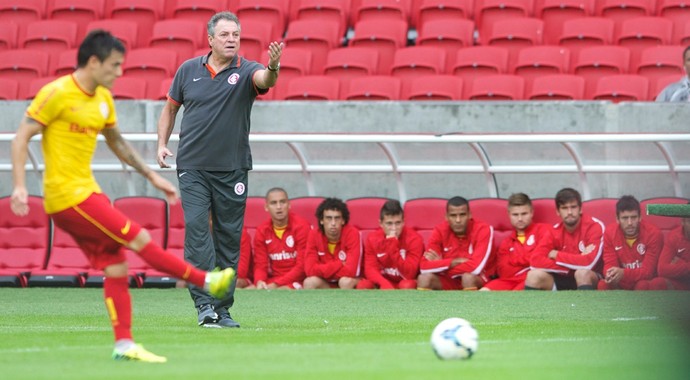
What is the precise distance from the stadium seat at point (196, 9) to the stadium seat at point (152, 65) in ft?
4.46

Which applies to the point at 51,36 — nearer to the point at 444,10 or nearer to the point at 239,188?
the point at 444,10

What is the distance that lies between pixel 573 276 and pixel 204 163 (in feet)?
17.2

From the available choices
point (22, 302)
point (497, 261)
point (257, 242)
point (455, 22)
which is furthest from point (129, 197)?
point (455, 22)

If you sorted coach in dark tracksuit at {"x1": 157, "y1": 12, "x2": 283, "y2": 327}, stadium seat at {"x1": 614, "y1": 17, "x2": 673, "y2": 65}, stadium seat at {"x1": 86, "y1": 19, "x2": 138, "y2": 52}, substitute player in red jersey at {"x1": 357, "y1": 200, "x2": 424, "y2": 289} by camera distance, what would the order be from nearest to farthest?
coach in dark tracksuit at {"x1": 157, "y1": 12, "x2": 283, "y2": 327} → substitute player in red jersey at {"x1": 357, "y1": 200, "x2": 424, "y2": 289} → stadium seat at {"x1": 614, "y1": 17, "x2": 673, "y2": 65} → stadium seat at {"x1": 86, "y1": 19, "x2": 138, "y2": 52}

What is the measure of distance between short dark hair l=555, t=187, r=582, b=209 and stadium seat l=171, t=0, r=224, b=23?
308 inches

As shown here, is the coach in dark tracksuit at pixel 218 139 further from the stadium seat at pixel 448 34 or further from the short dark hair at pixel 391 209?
the stadium seat at pixel 448 34

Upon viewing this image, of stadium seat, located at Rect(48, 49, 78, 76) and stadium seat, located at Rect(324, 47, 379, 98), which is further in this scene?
stadium seat, located at Rect(48, 49, 78, 76)

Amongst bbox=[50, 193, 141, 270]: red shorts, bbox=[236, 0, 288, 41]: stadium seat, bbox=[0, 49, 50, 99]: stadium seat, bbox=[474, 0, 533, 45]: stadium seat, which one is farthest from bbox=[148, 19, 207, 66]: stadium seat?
bbox=[50, 193, 141, 270]: red shorts

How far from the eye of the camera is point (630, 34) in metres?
16.4

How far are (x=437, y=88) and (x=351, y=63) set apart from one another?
1.42m

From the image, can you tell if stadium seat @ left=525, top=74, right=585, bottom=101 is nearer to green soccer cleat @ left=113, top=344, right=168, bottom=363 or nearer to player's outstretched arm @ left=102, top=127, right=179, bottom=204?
player's outstretched arm @ left=102, top=127, right=179, bottom=204

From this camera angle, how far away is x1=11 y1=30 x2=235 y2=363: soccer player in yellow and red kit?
6699 mm

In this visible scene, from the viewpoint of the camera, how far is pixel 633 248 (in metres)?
12.5

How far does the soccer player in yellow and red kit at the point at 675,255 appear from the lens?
12.3 metres
